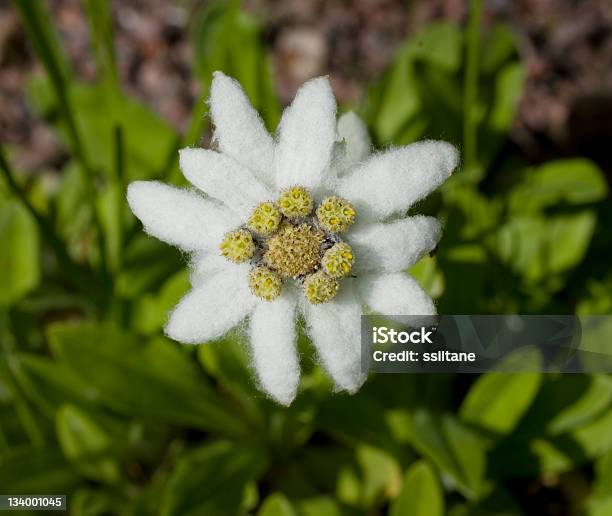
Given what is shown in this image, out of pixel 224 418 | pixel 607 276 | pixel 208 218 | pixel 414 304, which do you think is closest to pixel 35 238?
pixel 224 418

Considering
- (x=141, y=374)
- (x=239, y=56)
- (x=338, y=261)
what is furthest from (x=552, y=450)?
(x=239, y=56)

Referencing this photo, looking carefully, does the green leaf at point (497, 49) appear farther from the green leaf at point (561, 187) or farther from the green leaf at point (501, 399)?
the green leaf at point (501, 399)

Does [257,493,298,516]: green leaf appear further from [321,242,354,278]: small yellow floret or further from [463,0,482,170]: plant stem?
[463,0,482,170]: plant stem

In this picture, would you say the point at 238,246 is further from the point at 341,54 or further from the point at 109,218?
the point at 341,54

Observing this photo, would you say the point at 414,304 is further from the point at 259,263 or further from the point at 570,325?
the point at 570,325

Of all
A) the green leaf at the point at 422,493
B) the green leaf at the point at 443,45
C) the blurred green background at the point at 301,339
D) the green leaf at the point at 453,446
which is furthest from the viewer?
the green leaf at the point at 443,45

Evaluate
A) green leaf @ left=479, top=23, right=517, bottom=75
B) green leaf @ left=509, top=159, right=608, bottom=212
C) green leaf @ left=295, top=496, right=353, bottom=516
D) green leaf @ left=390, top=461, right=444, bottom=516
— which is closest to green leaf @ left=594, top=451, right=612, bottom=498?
green leaf @ left=390, top=461, right=444, bottom=516

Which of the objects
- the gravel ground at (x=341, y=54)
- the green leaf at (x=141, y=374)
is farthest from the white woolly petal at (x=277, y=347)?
the gravel ground at (x=341, y=54)
